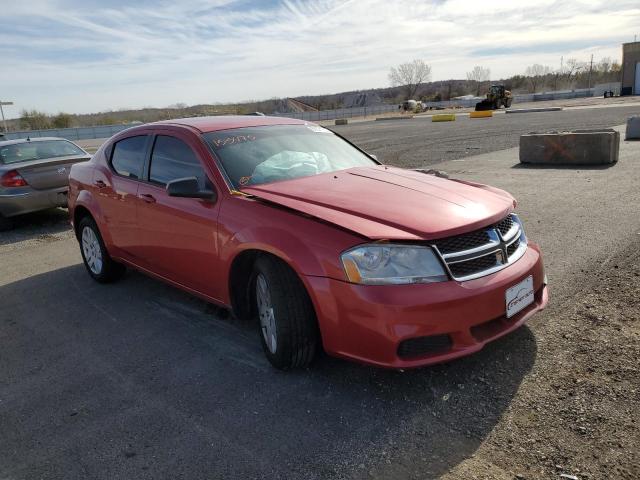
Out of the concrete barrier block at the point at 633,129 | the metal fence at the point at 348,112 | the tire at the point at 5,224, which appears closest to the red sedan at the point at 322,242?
the tire at the point at 5,224

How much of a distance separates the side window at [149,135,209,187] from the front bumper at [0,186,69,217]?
4636 mm

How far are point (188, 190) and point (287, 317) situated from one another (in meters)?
1.21

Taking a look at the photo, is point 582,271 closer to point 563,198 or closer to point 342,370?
point 342,370

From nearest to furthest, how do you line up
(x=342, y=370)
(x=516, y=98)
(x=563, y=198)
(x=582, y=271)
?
(x=342, y=370) < (x=582, y=271) < (x=563, y=198) < (x=516, y=98)

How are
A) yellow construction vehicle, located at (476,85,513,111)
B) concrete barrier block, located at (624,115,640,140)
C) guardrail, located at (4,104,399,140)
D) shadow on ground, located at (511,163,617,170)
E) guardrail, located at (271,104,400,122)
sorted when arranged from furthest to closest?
guardrail, located at (271,104,400,122), yellow construction vehicle, located at (476,85,513,111), guardrail, located at (4,104,399,140), concrete barrier block, located at (624,115,640,140), shadow on ground, located at (511,163,617,170)

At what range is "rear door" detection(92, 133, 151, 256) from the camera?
4641mm

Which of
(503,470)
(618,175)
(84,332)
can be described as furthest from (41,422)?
(618,175)

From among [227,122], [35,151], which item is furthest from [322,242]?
[35,151]

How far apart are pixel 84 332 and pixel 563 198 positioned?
6.91m

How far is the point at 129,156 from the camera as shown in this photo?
4.86 m

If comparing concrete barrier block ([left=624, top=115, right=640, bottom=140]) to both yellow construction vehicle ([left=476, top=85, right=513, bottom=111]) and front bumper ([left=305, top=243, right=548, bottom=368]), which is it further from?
yellow construction vehicle ([left=476, top=85, right=513, bottom=111])

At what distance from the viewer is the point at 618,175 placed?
9391 millimetres

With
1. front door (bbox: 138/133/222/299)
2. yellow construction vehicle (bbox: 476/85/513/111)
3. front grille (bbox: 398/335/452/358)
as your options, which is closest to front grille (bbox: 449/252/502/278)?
front grille (bbox: 398/335/452/358)

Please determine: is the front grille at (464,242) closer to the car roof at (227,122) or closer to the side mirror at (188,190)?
the side mirror at (188,190)
